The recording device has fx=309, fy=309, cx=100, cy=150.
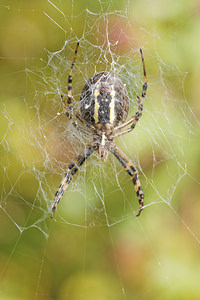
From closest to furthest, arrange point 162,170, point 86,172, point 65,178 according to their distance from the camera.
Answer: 1. point 162,170
2. point 65,178
3. point 86,172

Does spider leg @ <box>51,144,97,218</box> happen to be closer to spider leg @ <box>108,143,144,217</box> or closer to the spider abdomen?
spider leg @ <box>108,143,144,217</box>

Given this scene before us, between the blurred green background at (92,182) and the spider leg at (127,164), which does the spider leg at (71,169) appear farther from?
the spider leg at (127,164)

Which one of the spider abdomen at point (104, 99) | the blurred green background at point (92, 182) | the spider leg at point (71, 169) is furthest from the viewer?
the spider leg at point (71, 169)

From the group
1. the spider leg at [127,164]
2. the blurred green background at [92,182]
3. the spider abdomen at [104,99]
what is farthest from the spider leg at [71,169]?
the spider abdomen at [104,99]

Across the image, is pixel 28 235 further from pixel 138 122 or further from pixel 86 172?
pixel 138 122

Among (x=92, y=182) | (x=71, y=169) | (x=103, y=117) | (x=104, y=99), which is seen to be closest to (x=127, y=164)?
(x=92, y=182)

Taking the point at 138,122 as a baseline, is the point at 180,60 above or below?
above

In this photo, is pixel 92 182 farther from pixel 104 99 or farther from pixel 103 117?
pixel 104 99

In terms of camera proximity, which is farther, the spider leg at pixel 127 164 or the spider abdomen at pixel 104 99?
the spider leg at pixel 127 164

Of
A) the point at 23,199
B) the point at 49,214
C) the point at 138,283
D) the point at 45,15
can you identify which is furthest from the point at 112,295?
the point at 45,15

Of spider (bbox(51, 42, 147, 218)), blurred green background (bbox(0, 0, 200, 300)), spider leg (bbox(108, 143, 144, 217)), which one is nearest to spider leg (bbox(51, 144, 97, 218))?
spider (bbox(51, 42, 147, 218))
